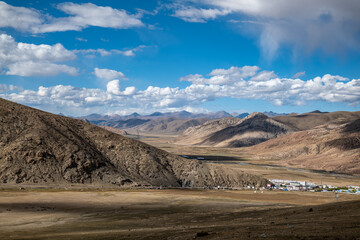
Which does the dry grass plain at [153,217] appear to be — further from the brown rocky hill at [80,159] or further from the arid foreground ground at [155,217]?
the brown rocky hill at [80,159]

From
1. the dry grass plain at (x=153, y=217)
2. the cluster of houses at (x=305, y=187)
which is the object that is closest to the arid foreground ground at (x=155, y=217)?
the dry grass plain at (x=153, y=217)

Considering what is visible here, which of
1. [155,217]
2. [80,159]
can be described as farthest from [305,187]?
[155,217]

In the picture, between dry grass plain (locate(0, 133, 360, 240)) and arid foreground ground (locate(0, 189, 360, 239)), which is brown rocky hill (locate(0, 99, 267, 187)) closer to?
dry grass plain (locate(0, 133, 360, 240))

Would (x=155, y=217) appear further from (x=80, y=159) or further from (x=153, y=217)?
(x=80, y=159)

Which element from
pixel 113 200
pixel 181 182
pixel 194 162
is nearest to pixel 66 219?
pixel 113 200

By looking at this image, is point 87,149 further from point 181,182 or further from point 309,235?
point 309,235

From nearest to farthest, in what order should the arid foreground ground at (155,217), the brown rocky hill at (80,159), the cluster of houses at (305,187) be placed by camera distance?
the arid foreground ground at (155,217) < the brown rocky hill at (80,159) < the cluster of houses at (305,187)
